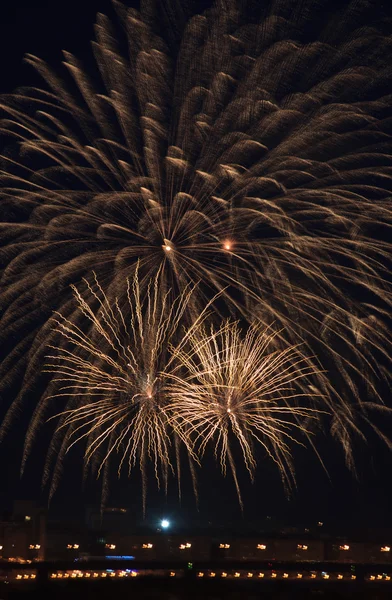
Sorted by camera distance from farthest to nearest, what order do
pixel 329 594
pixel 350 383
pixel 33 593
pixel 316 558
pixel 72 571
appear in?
pixel 316 558, pixel 72 571, pixel 350 383, pixel 329 594, pixel 33 593

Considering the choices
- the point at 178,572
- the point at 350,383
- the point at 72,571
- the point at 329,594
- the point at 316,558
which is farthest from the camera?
the point at 316,558

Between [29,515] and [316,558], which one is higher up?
[29,515]

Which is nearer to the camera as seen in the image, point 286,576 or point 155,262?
point 155,262

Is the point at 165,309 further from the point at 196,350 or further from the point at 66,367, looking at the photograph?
the point at 66,367

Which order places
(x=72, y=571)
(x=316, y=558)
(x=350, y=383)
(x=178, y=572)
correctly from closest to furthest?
(x=350, y=383) < (x=72, y=571) < (x=178, y=572) < (x=316, y=558)

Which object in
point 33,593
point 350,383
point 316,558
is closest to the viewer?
point 33,593

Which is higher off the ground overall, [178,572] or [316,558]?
[316,558]


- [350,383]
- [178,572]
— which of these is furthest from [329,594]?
[178,572]

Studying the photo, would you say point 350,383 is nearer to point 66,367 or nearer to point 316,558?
point 66,367

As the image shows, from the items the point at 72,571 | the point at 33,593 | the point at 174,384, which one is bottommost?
the point at 33,593
